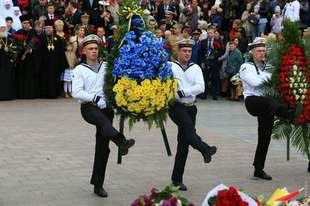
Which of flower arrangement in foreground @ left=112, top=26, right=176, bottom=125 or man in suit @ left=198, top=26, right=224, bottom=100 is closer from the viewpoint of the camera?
flower arrangement in foreground @ left=112, top=26, right=176, bottom=125

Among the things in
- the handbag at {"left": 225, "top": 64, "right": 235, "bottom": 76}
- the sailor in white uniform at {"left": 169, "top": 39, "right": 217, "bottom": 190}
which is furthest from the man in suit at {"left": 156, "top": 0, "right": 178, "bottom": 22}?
the sailor in white uniform at {"left": 169, "top": 39, "right": 217, "bottom": 190}

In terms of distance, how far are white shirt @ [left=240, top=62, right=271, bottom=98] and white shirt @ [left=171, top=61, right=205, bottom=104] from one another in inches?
30.5

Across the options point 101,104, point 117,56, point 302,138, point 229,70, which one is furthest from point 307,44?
point 229,70

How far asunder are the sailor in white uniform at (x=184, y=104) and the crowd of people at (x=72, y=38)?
24.1 ft

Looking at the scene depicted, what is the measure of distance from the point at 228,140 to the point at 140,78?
474 centimetres

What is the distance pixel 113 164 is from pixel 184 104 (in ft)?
6.59

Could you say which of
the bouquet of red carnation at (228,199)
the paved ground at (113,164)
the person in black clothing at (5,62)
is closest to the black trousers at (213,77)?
the paved ground at (113,164)

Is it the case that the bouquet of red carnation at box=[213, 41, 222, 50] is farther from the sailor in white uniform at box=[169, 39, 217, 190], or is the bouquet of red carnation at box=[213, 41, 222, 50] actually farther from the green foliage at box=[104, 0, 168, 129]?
the green foliage at box=[104, 0, 168, 129]

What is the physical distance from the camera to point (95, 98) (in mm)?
7703

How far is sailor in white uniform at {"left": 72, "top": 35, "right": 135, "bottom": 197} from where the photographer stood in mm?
7688

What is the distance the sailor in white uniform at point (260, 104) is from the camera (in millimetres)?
8586

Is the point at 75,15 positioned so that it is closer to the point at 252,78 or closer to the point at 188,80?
the point at 252,78

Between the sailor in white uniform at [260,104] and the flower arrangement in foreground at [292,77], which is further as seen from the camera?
the flower arrangement in foreground at [292,77]

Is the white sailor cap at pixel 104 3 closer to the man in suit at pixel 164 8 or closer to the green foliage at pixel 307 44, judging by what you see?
the man in suit at pixel 164 8
